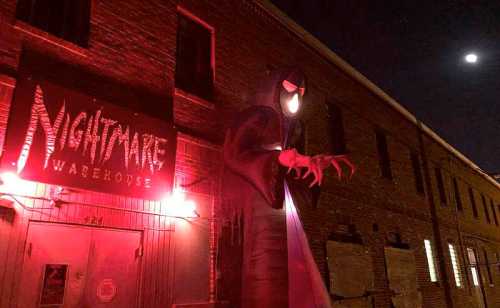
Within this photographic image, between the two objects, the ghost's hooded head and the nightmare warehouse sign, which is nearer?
the nightmare warehouse sign

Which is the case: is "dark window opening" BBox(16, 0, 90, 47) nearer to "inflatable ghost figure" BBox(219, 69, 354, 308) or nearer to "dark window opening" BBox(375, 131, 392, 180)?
"inflatable ghost figure" BBox(219, 69, 354, 308)

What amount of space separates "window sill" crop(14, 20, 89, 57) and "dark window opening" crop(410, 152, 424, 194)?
1311 cm

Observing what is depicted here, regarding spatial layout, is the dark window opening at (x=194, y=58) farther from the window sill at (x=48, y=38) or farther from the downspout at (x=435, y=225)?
the downspout at (x=435, y=225)

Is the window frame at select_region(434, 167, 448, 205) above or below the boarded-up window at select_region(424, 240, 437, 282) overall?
above

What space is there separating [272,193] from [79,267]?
260 cm

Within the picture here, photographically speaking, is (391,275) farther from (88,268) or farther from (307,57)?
(88,268)

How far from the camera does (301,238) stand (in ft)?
14.8

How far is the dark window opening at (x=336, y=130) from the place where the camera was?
1092cm

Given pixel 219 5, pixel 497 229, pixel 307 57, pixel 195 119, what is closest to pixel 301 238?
pixel 195 119

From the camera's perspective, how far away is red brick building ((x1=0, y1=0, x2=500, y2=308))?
183 inches

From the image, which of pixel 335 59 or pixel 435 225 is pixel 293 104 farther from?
pixel 435 225

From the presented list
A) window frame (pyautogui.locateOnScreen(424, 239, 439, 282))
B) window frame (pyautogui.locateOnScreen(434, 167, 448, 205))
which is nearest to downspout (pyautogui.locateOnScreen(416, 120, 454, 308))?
window frame (pyautogui.locateOnScreen(424, 239, 439, 282))

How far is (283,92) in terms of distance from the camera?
5.14m

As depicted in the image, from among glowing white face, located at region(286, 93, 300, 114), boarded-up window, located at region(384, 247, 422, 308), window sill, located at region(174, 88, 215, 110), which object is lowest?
boarded-up window, located at region(384, 247, 422, 308)
